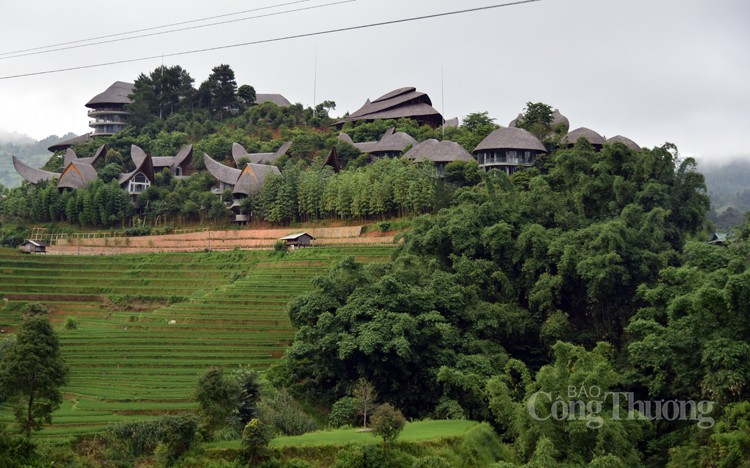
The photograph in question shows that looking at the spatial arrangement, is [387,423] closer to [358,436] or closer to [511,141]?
[358,436]

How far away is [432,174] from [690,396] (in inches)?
1043

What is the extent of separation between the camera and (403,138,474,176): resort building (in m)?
52.8

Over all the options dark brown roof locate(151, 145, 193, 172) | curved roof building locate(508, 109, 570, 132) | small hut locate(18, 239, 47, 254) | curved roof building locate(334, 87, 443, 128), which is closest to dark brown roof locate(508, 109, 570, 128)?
curved roof building locate(508, 109, 570, 132)

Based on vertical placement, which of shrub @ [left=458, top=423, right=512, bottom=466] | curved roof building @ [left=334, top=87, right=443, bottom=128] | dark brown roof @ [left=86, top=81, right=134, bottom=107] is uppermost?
dark brown roof @ [left=86, top=81, right=134, bottom=107]

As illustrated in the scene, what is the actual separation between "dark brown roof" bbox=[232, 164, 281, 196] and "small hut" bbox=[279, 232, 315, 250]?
27.1ft

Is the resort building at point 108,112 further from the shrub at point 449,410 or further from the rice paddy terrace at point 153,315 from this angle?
the shrub at point 449,410

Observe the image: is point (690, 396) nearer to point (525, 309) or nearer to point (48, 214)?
point (525, 309)

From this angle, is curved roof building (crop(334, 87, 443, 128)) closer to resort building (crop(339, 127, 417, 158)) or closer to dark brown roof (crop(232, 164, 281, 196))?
resort building (crop(339, 127, 417, 158))

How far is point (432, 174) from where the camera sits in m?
49.7

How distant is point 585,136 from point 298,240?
19.7 metres

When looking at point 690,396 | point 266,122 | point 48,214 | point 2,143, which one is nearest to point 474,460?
point 690,396

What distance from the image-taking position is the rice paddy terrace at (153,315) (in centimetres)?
2728

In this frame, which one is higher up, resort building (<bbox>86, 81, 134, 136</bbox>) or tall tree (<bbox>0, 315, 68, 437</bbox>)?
resort building (<bbox>86, 81, 134, 136</bbox>)

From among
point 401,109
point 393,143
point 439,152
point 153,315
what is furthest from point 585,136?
point 153,315
